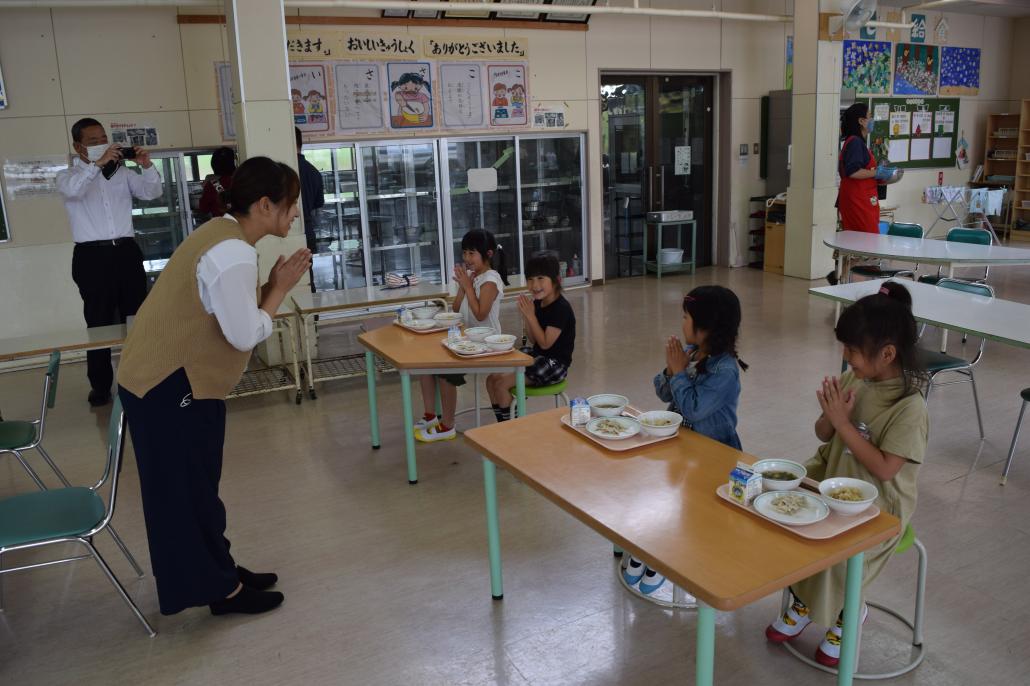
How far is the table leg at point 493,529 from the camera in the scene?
2725mm

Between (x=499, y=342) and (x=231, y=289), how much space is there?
62.1 inches

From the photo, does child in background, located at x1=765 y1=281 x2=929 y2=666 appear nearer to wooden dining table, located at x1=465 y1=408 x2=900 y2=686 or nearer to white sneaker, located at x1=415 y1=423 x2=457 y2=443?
wooden dining table, located at x1=465 y1=408 x2=900 y2=686

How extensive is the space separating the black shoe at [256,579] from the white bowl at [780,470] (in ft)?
6.25

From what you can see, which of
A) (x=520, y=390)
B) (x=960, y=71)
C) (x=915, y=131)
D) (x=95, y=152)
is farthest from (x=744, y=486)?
(x=960, y=71)

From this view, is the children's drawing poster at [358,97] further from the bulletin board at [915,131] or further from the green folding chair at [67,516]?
the bulletin board at [915,131]

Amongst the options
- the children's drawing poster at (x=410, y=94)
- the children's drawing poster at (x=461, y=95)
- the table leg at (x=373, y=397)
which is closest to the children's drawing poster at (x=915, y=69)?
the children's drawing poster at (x=461, y=95)

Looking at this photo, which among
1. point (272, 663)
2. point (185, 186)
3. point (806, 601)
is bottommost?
point (272, 663)

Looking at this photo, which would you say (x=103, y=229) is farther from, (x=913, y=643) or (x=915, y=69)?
(x=915, y=69)

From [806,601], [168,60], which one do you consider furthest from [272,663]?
[168,60]

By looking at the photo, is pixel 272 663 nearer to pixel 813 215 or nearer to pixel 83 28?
pixel 83 28

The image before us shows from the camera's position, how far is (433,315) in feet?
14.5

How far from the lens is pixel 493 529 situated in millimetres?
2830

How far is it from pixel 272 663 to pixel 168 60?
5568 mm

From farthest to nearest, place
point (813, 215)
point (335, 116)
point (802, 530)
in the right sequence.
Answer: point (813, 215) < point (335, 116) < point (802, 530)
